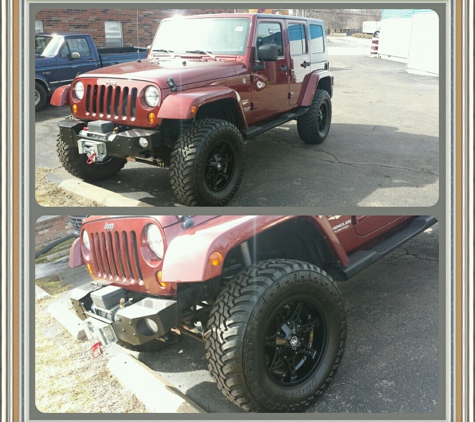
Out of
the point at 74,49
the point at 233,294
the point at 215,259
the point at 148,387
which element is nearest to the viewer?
the point at 215,259

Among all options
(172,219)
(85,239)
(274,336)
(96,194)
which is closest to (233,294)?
(274,336)

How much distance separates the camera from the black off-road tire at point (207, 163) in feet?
11.5

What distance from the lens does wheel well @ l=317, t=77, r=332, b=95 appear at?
233 inches

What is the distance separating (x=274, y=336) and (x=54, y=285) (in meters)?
1.81

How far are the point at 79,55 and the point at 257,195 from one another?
4241 mm

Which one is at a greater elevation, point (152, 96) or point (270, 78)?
point (270, 78)

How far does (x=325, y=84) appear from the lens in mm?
5984

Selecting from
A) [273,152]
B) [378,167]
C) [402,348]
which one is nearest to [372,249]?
[402,348]

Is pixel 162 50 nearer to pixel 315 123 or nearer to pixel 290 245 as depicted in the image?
pixel 315 123

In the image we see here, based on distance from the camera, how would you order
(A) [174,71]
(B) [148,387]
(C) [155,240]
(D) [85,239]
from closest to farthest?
(C) [155,240]
(B) [148,387]
(D) [85,239]
(A) [174,71]

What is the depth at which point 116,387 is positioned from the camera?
9.61 ft

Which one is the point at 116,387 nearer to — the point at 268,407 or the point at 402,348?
the point at 268,407

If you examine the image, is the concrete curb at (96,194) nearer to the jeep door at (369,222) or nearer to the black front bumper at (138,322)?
the black front bumper at (138,322)

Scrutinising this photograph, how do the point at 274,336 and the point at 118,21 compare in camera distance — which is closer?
the point at 274,336
